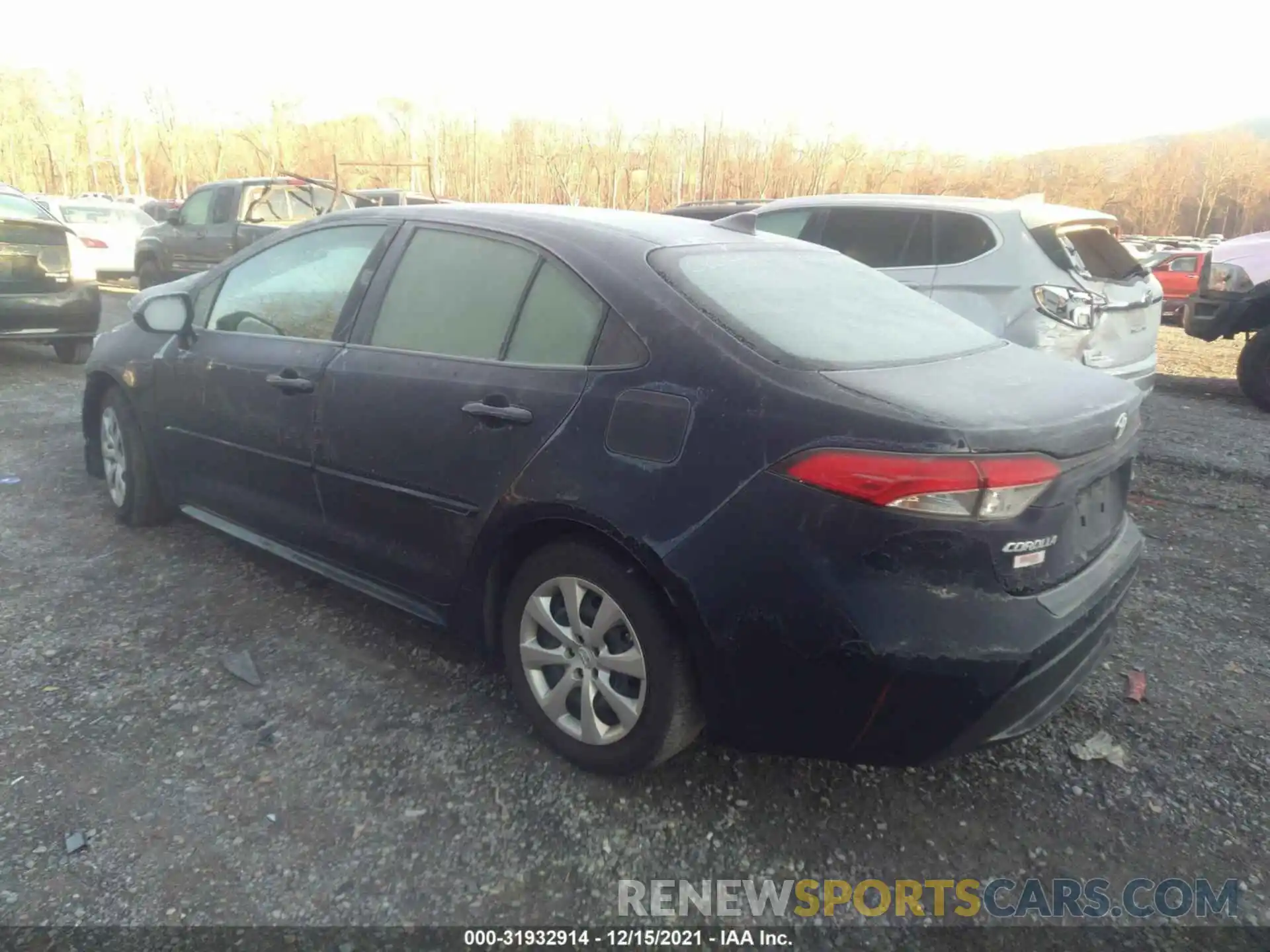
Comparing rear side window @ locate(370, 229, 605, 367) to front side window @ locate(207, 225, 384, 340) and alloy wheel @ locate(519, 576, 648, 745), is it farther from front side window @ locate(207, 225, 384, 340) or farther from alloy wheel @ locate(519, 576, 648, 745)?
alloy wheel @ locate(519, 576, 648, 745)

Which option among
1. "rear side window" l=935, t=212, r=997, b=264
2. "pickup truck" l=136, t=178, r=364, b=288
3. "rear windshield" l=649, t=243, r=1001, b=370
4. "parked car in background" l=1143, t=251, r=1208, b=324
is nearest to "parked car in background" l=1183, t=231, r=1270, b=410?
"rear side window" l=935, t=212, r=997, b=264

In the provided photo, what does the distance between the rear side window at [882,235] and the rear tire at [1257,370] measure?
3695mm

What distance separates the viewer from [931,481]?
6.50 ft

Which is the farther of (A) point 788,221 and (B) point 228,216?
(B) point 228,216

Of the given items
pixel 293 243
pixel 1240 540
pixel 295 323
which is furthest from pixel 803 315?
pixel 1240 540

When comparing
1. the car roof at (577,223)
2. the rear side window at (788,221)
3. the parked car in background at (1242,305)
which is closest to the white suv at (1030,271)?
the rear side window at (788,221)

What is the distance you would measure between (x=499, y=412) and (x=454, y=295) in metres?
0.57

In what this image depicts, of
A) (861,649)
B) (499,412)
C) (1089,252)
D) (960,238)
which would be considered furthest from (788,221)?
(861,649)

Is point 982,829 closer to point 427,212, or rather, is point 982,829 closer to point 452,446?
point 452,446

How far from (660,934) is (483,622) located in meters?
1.08

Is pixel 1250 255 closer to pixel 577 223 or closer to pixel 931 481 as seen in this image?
pixel 577 223

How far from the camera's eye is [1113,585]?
95.5 inches

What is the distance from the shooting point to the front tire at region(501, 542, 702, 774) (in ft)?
7.62

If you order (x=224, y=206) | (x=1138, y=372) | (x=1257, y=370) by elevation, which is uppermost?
(x=224, y=206)
